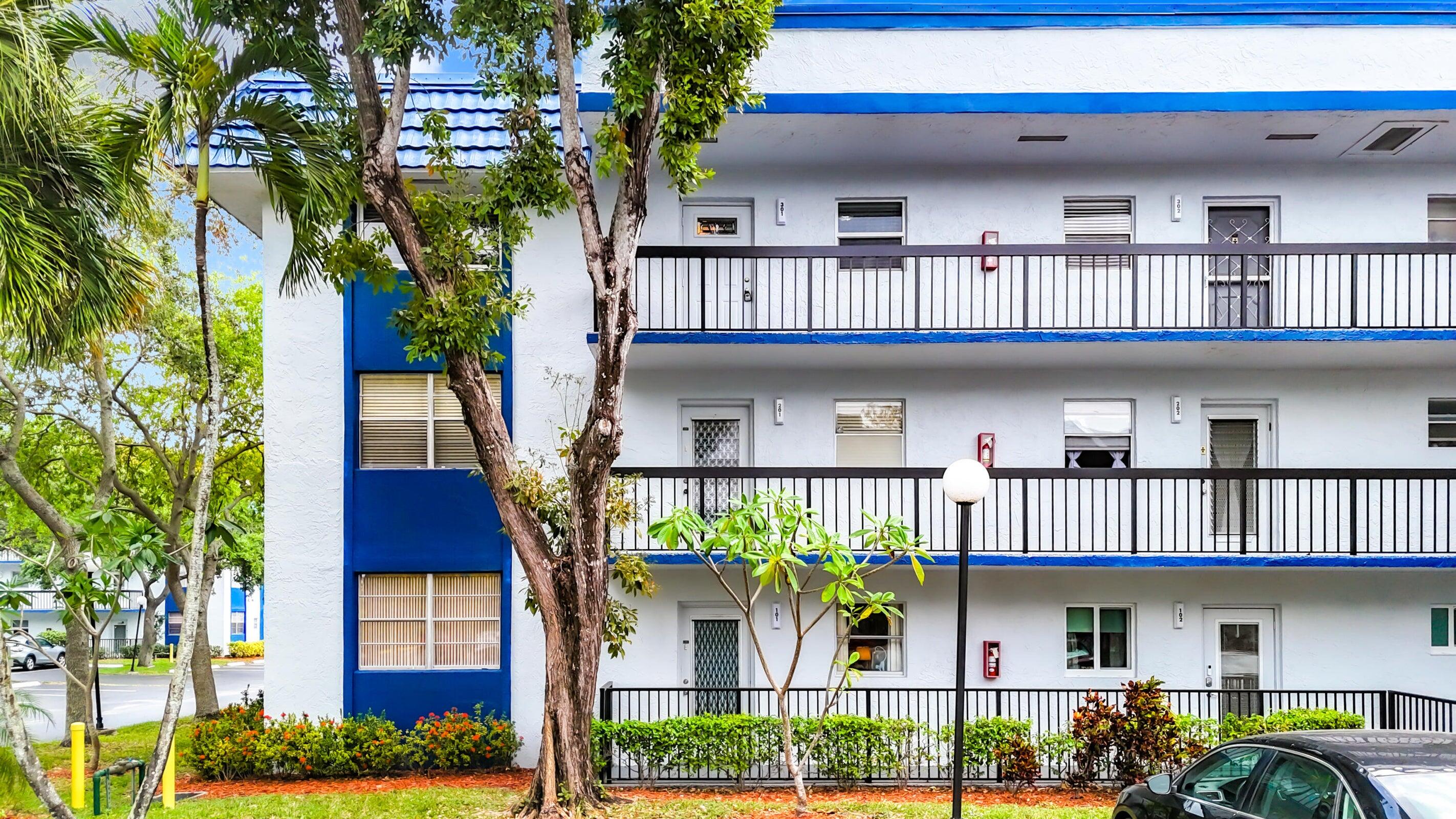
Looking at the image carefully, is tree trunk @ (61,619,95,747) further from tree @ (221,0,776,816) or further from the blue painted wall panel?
tree @ (221,0,776,816)

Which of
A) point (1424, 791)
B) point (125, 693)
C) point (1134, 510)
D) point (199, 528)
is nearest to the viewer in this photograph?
point (1424, 791)

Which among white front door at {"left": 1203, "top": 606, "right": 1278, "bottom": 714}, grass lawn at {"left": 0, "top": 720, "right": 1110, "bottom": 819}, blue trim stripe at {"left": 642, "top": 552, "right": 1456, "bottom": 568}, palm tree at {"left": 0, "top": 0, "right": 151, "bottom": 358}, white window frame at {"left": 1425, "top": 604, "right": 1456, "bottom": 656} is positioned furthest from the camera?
white front door at {"left": 1203, "top": 606, "right": 1278, "bottom": 714}

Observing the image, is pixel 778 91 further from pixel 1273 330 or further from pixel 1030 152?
pixel 1273 330

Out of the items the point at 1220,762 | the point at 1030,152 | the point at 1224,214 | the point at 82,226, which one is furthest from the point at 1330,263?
the point at 82,226

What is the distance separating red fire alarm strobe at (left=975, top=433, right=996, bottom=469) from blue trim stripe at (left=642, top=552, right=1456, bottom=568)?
1533 millimetres

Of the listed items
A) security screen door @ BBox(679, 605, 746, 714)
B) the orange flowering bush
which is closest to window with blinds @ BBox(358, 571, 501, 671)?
the orange flowering bush

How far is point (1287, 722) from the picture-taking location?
37.2ft

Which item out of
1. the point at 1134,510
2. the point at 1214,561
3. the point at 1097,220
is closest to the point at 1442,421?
the point at 1214,561

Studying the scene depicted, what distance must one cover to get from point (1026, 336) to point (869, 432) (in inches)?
101

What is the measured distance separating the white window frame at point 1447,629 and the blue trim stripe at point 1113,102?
6.44 m

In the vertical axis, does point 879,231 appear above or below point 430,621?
above

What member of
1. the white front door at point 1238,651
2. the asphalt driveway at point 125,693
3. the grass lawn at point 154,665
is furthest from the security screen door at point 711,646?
the grass lawn at point 154,665

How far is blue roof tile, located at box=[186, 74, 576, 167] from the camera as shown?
42.2 feet

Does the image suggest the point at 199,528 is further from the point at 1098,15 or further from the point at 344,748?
the point at 1098,15
